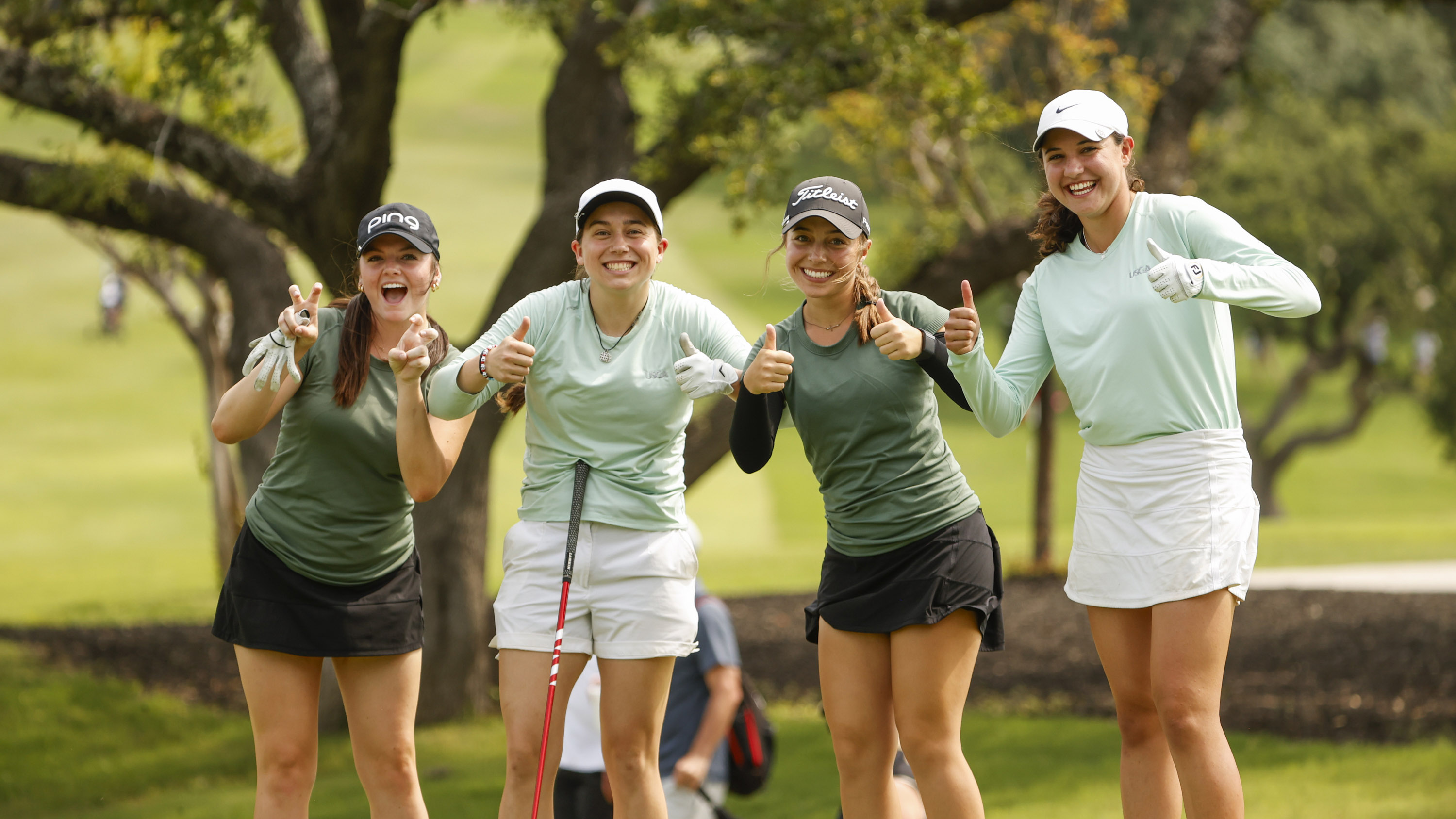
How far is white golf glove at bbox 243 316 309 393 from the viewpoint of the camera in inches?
150

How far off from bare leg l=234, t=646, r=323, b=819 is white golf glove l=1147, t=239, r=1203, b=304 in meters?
2.54

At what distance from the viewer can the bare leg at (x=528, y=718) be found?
147 inches

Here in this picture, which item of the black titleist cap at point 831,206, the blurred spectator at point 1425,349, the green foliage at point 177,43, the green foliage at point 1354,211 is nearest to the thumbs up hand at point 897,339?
the black titleist cap at point 831,206

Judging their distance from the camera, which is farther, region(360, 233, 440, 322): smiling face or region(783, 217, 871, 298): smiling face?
region(360, 233, 440, 322): smiling face

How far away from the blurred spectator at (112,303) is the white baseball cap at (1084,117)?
103 feet

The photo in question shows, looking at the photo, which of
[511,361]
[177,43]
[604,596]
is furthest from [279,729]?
[177,43]

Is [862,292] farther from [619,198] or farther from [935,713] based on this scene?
[935,713]

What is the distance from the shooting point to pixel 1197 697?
11.7 ft

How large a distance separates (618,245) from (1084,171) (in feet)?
4.19

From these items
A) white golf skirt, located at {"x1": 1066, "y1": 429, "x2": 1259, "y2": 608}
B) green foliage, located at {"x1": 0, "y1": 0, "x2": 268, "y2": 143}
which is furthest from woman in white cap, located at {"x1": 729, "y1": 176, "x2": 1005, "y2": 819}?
green foliage, located at {"x1": 0, "y1": 0, "x2": 268, "y2": 143}

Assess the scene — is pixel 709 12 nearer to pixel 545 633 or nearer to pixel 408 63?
pixel 545 633

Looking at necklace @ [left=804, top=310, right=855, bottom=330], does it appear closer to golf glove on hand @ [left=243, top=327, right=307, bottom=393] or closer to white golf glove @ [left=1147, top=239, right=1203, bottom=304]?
white golf glove @ [left=1147, top=239, right=1203, bottom=304]

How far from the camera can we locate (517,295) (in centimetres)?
880

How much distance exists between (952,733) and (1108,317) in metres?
1.18
